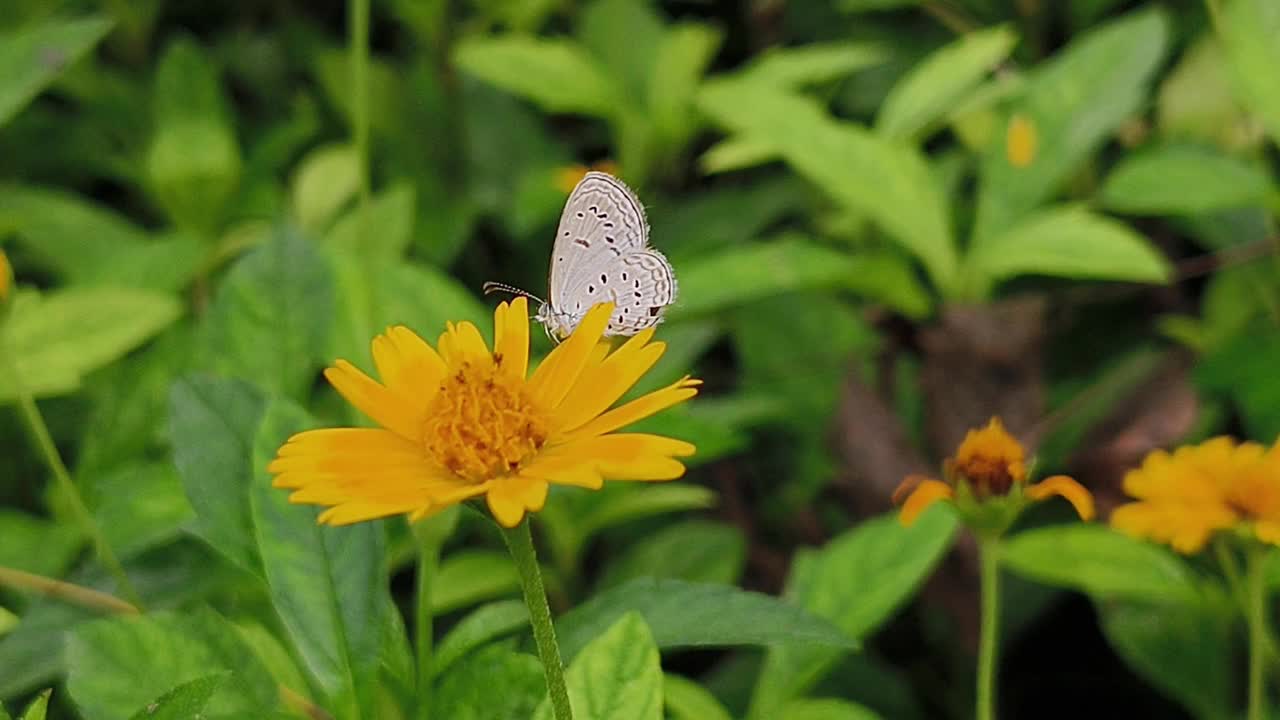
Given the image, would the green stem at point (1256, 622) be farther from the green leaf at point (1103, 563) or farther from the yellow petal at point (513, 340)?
the yellow petal at point (513, 340)

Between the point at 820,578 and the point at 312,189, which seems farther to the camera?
the point at 312,189

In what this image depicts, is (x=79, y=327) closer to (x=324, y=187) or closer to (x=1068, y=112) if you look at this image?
(x=324, y=187)

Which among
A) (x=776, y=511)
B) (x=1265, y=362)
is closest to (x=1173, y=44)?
(x=1265, y=362)

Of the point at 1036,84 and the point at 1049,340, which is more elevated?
the point at 1036,84

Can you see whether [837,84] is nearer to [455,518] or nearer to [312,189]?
[312,189]

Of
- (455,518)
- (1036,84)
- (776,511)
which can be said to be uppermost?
(1036,84)

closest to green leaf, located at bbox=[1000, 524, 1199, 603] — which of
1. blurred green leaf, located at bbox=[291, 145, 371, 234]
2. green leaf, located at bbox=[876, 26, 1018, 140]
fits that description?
green leaf, located at bbox=[876, 26, 1018, 140]
